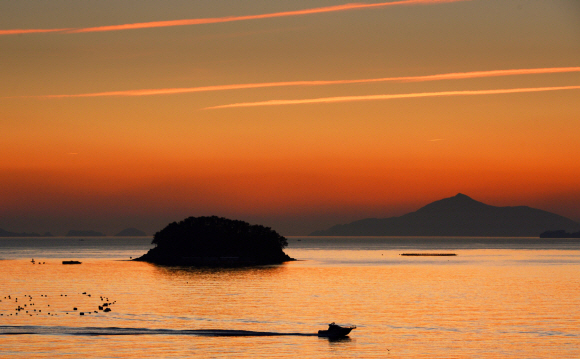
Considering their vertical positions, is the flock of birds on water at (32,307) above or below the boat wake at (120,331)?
above

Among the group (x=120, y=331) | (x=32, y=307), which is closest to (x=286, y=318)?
(x=120, y=331)

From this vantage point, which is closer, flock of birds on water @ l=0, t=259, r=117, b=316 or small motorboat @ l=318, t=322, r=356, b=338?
small motorboat @ l=318, t=322, r=356, b=338

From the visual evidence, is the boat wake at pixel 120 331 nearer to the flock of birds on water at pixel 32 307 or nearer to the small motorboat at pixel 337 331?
the small motorboat at pixel 337 331

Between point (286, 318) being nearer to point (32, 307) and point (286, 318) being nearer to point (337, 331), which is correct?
point (337, 331)

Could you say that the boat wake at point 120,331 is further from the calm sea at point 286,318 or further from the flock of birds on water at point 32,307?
the flock of birds on water at point 32,307

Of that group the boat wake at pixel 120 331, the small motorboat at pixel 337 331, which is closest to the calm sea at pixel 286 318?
the boat wake at pixel 120 331

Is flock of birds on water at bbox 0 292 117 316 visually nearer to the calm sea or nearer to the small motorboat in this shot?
the calm sea

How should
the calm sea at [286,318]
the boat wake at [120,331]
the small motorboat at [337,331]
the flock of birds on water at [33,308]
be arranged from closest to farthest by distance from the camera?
the calm sea at [286,318], the small motorboat at [337,331], the boat wake at [120,331], the flock of birds on water at [33,308]

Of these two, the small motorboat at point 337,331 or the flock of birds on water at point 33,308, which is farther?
the flock of birds on water at point 33,308

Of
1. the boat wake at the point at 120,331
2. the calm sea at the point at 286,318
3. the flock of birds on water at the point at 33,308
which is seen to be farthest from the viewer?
the flock of birds on water at the point at 33,308

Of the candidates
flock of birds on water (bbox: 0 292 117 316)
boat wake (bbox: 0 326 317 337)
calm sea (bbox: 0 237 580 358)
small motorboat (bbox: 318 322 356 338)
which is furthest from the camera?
flock of birds on water (bbox: 0 292 117 316)

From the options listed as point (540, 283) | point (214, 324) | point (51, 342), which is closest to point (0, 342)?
point (51, 342)

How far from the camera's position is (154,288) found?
117500 millimetres

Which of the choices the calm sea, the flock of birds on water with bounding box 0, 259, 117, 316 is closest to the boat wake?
the calm sea
